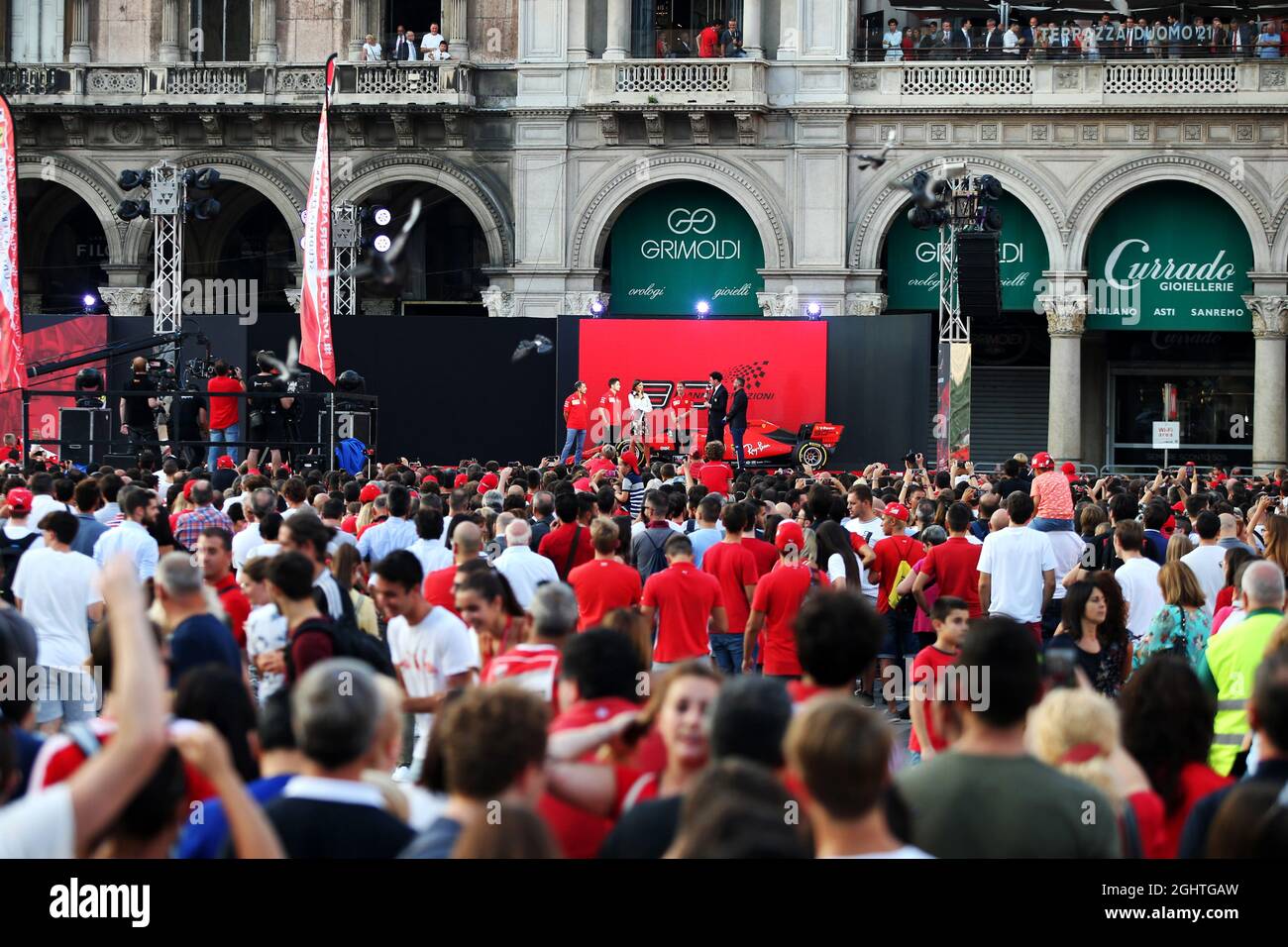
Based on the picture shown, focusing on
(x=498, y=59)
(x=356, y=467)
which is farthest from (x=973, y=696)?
(x=498, y=59)

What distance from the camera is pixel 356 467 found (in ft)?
85.2

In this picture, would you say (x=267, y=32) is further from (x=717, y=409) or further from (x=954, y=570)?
(x=954, y=570)

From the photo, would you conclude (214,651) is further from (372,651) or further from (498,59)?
(498,59)

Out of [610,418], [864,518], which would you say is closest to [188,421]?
[610,418]

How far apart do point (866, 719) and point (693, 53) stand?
112ft

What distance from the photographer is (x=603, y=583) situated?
11.0 meters

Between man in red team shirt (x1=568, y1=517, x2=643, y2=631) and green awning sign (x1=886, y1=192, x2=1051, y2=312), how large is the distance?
26.3m

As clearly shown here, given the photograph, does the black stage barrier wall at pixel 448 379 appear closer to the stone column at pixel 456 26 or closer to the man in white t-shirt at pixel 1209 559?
the stone column at pixel 456 26

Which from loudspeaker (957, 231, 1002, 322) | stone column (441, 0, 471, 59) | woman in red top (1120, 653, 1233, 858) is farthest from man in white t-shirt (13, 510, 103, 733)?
stone column (441, 0, 471, 59)

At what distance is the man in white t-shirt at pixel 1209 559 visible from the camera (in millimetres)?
11969

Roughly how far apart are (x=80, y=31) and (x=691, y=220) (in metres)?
13.4

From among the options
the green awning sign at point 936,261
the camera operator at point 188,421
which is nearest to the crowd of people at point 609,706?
the camera operator at point 188,421

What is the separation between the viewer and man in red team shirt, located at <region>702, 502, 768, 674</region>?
1228 centimetres

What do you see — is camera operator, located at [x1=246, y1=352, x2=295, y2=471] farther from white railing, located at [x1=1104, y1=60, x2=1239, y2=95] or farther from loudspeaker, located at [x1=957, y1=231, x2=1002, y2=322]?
A: white railing, located at [x1=1104, y1=60, x2=1239, y2=95]
